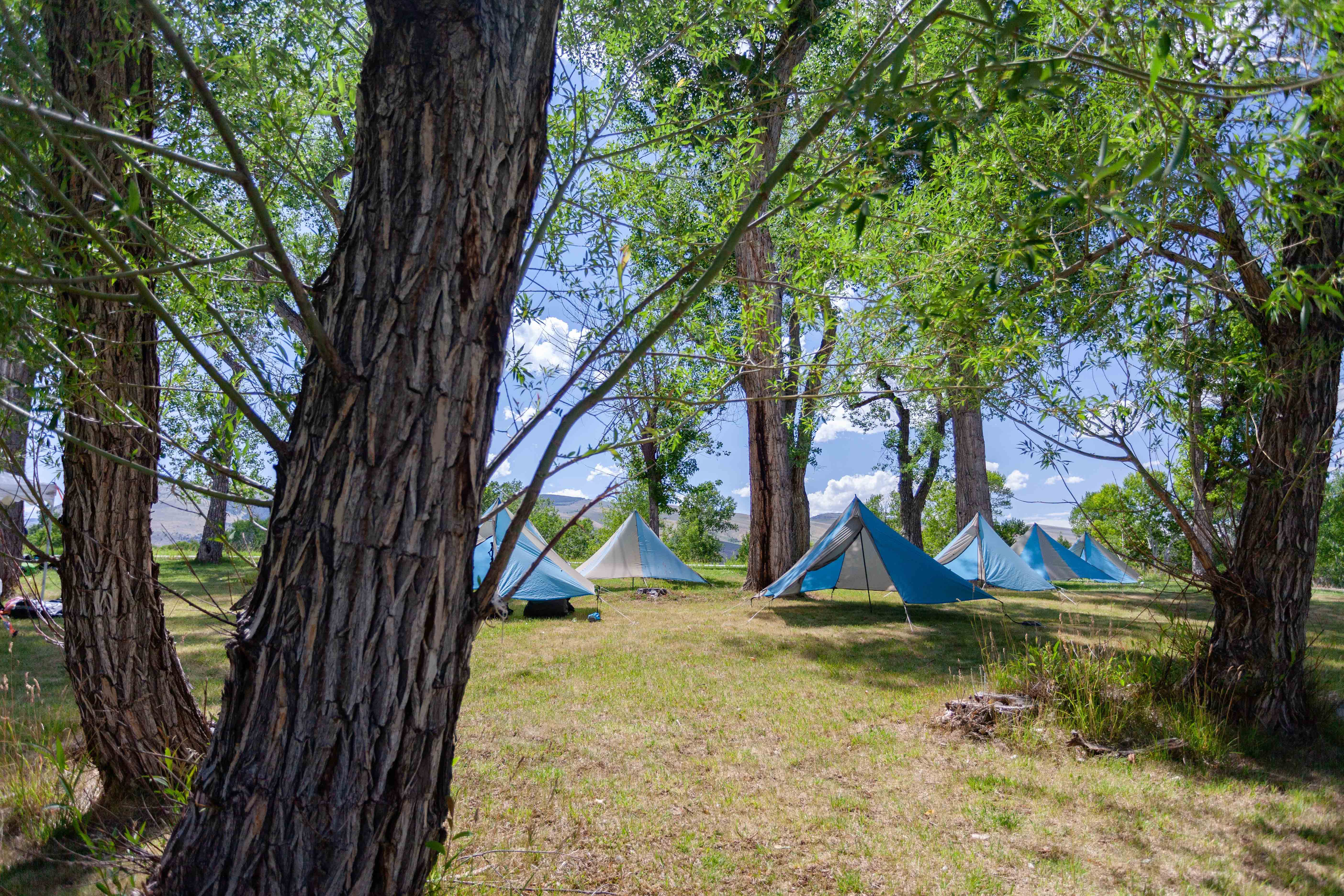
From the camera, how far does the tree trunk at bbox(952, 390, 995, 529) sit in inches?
515

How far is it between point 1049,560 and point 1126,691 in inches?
459

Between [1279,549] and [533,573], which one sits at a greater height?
[1279,549]

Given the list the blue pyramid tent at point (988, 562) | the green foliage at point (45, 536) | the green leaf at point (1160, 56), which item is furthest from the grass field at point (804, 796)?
the blue pyramid tent at point (988, 562)

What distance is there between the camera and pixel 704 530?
1329 inches

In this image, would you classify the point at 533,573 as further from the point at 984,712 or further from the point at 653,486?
the point at 653,486

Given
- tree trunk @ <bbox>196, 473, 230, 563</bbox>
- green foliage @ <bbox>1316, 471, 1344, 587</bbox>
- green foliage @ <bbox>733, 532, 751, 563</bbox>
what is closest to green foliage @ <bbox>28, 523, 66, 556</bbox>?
tree trunk @ <bbox>196, 473, 230, 563</bbox>

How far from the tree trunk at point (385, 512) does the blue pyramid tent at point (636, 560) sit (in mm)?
12199

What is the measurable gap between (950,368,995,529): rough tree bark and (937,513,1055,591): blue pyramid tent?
436 millimetres

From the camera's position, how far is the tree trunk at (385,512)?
1551 millimetres

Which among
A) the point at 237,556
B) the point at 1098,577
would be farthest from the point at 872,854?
the point at 1098,577

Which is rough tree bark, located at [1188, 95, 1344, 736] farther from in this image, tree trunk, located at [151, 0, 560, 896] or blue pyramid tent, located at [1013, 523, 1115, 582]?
blue pyramid tent, located at [1013, 523, 1115, 582]

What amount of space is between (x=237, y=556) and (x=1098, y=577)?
17060 millimetres

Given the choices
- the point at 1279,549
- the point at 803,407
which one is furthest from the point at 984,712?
the point at 803,407

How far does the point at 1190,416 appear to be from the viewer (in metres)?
4.39
